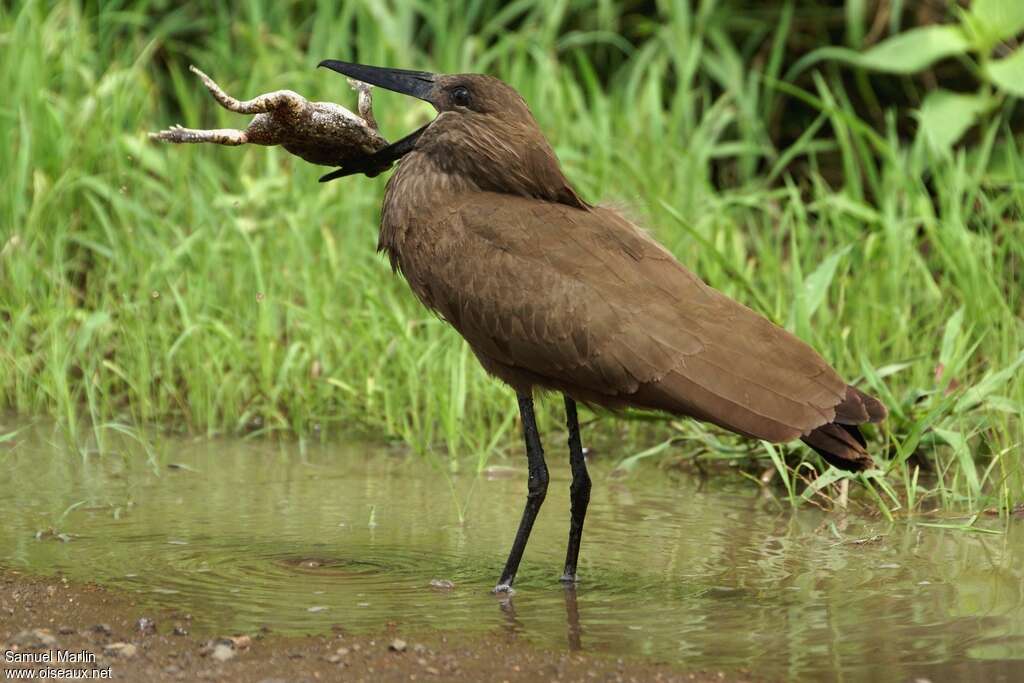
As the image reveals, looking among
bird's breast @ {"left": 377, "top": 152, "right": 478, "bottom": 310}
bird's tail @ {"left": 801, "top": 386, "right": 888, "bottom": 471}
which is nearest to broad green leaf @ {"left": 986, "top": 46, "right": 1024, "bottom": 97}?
bird's tail @ {"left": 801, "top": 386, "right": 888, "bottom": 471}

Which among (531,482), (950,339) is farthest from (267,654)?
(950,339)

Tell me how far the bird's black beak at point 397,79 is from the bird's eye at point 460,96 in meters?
0.08

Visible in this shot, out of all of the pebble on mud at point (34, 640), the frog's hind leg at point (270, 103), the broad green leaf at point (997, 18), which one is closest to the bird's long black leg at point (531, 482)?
the frog's hind leg at point (270, 103)

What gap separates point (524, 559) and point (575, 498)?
0.28 meters

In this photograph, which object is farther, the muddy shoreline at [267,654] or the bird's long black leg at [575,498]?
the bird's long black leg at [575,498]

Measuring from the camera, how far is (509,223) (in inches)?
167

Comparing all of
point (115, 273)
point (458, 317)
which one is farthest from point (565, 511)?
point (115, 273)

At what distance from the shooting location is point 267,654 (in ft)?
11.5

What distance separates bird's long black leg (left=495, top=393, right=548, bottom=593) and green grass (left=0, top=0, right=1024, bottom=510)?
79cm

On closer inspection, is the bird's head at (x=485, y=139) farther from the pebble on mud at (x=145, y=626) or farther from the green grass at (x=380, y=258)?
the pebble on mud at (x=145, y=626)

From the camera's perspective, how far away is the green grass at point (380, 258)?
5.60 meters

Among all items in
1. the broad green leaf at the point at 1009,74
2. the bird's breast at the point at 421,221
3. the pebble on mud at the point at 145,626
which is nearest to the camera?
the pebble on mud at the point at 145,626

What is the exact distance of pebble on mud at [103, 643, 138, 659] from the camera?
3467mm

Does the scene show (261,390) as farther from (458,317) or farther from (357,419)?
(458,317)
